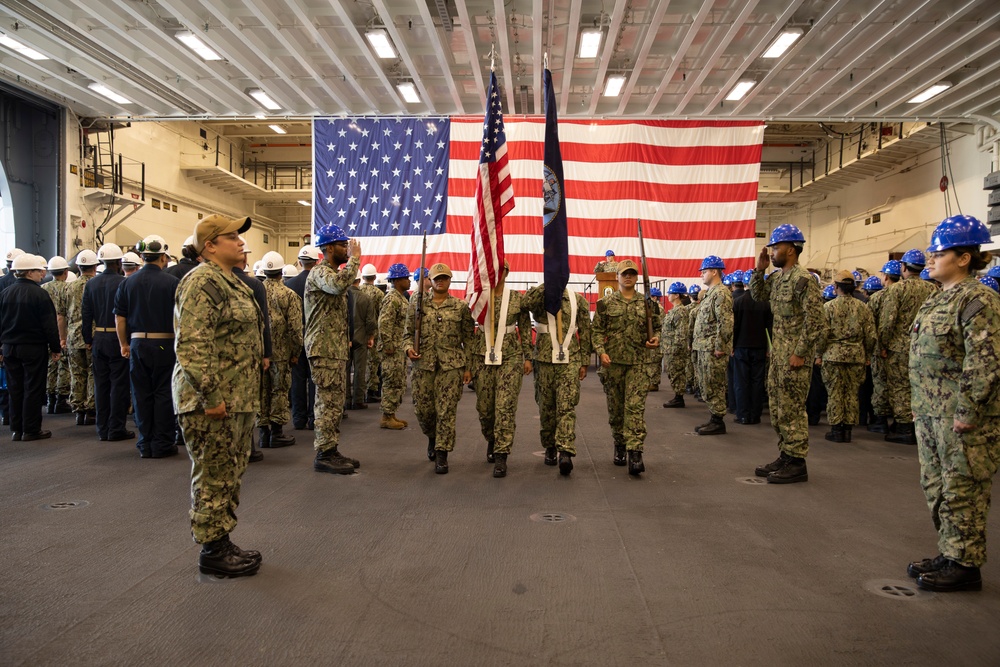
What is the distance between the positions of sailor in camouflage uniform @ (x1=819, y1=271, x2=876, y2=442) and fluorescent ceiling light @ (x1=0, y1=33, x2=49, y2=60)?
13.0 metres

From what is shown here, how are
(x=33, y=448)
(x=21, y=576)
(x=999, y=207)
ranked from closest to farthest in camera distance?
(x=21, y=576) → (x=33, y=448) → (x=999, y=207)

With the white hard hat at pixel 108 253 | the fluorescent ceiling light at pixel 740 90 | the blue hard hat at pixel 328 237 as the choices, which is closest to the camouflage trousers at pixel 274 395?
the blue hard hat at pixel 328 237

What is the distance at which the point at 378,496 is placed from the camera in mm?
4570

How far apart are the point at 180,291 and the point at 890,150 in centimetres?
1928

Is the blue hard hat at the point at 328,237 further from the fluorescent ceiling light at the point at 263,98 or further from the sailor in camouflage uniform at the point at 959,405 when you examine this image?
the fluorescent ceiling light at the point at 263,98

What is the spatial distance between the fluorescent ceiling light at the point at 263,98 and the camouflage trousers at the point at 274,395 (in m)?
8.94

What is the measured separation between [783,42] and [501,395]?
28.3 ft

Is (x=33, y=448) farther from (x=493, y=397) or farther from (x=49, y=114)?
(x=49, y=114)

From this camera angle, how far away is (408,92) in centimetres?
1304

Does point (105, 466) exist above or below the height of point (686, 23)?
below

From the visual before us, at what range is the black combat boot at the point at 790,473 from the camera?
499 centimetres

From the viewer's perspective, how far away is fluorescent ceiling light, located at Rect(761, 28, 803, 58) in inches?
387

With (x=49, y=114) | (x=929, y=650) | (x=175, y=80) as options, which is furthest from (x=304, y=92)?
(x=929, y=650)

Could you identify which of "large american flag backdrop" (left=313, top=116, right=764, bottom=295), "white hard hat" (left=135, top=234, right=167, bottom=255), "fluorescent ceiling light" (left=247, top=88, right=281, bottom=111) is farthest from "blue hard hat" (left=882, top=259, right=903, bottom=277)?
"fluorescent ceiling light" (left=247, top=88, right=281, bottom=111)
